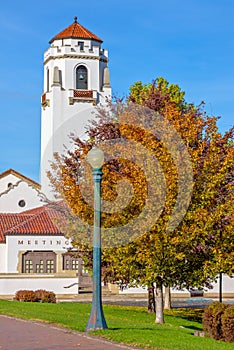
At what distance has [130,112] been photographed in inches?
1023

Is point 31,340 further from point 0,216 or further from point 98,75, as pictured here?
point 98,75

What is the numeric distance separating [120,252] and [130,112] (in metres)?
5.45

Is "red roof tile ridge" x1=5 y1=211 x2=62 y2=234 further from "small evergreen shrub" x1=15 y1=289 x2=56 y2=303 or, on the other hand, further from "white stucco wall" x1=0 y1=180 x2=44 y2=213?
"small evergreen shrub" x1=15 y1=289 x2=56 y2=303

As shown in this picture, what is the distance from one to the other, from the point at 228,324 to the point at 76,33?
46300mm

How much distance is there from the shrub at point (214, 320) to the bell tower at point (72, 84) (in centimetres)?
4227

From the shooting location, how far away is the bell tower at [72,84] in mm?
62094

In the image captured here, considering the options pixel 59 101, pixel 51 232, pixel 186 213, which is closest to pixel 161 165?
pixel 186 213

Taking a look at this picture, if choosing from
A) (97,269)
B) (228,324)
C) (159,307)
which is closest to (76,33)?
(159,307)

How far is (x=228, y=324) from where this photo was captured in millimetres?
19438

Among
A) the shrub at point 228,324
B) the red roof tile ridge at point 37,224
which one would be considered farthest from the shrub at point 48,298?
the shrub at point 228,324

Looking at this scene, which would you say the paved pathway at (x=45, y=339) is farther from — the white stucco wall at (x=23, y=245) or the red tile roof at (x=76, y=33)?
the red tile roof at (x=76, y=33)

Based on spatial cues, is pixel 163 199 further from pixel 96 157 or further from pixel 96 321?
pixel 96 321

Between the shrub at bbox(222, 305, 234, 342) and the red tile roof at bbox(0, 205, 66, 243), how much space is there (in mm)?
24709

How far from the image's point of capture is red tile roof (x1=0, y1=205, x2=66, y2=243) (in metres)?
45.4
